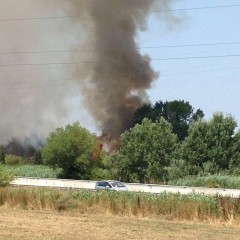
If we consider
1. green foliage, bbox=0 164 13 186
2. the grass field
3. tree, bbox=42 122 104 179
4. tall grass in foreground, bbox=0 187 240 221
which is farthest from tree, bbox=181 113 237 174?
the grass field

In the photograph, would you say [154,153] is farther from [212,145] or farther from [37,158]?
[37,158]

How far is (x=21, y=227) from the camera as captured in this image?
18922 millimetres

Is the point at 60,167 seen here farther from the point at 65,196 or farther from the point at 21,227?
the point at 21,227

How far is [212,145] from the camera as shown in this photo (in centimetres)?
6081

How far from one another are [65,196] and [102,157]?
38382mm

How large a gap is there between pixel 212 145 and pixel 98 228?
1664 inches

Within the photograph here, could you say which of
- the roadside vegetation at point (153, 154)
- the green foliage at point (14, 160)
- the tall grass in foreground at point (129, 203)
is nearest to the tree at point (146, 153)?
the roadside vegetation at point (153, 154)

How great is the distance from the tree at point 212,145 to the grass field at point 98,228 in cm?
3712

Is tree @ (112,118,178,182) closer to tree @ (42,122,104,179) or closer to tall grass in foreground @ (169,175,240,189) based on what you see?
tree @ (42,122,104,179)

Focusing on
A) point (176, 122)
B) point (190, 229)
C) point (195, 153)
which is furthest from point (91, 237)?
point (176, 122)

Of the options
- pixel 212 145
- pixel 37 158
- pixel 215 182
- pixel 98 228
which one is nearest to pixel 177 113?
→ pixel 37 158

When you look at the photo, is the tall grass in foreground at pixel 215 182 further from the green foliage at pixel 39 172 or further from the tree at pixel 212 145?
the green foliage at pixel 39 172

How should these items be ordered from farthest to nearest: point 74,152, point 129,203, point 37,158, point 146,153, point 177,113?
point 177,113 → point 37,158 → point 146,153 → point 74,152 → point 129,203

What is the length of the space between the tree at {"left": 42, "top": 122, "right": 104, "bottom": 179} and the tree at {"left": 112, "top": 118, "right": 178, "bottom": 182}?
2692mm
